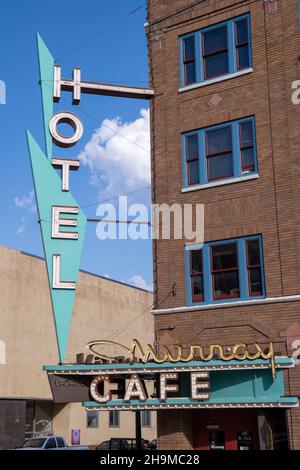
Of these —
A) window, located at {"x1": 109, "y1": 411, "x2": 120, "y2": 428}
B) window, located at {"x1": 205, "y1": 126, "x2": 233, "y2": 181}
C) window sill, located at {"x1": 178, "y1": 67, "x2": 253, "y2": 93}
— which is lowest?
window, located at {"x1": 109, "y1": 411, "x2": 120, "y2": 428}

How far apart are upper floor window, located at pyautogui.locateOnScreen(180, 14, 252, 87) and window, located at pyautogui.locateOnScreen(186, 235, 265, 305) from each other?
5.70 metres

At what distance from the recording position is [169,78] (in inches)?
909

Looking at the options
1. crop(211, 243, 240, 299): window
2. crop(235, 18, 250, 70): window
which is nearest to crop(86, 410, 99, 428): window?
crop(211, 243, 240, 299): window

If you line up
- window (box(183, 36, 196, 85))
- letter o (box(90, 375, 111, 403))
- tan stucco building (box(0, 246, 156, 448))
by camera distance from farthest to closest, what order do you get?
tan stucco building (box(0, 246, 156, 448))
window (box(183, 36, 196, 85))
letter o (box(90, 375, 111, 403))

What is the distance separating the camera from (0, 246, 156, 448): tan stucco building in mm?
38125

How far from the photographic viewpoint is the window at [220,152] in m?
21.1

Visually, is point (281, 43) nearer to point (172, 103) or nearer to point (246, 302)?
point (172, 103)

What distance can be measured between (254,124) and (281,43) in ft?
8.87

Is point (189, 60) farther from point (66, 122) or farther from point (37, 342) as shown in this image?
point (37, 342)

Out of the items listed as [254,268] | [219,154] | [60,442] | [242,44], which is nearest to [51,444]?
[60,442]

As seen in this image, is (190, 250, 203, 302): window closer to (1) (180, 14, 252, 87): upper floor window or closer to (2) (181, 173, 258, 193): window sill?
(2) (181, 173, 258, 193): window sill

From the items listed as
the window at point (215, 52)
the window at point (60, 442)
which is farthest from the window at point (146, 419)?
the window at point (215, 52)

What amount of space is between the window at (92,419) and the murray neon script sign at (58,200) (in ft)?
85.0
